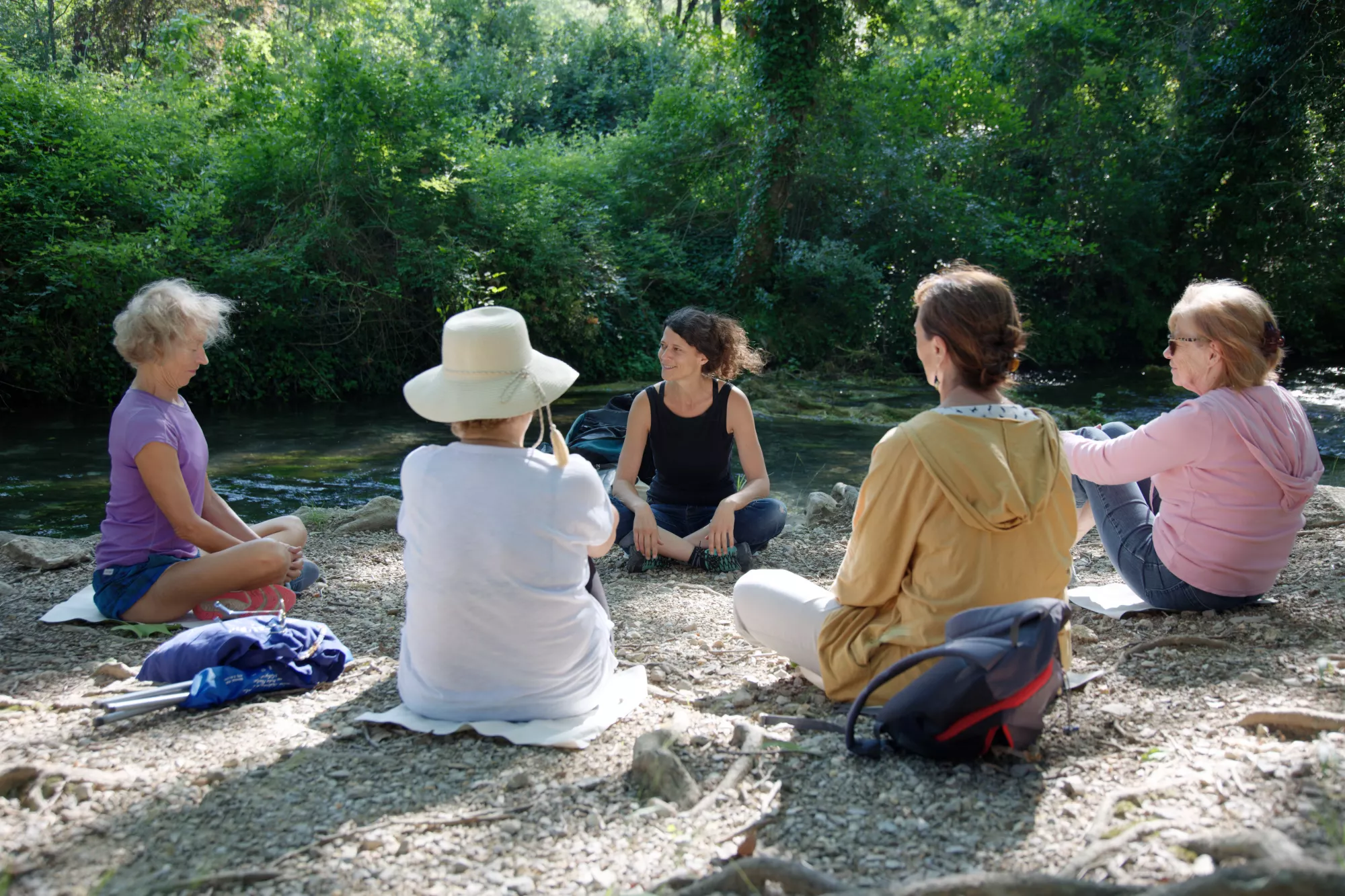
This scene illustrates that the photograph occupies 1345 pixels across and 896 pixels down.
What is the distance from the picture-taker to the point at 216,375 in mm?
12508

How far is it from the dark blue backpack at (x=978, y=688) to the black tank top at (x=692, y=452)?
2693mm

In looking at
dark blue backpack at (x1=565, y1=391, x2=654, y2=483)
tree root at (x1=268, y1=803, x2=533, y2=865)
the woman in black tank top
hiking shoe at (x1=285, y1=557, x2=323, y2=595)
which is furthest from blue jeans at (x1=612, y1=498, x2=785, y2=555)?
tree root at (x1=268, y1=803, x2=533, y2=865)

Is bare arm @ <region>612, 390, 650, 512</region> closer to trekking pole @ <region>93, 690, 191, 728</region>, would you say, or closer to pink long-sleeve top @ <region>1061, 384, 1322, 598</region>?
pink long-sleeve top @ <region>1061, 384, 1322, 598</region>

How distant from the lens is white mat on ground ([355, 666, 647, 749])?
2643 millimetres

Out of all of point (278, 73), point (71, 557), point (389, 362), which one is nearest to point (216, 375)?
point (389, 362)

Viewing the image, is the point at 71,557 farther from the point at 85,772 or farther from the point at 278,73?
the point at 278,73

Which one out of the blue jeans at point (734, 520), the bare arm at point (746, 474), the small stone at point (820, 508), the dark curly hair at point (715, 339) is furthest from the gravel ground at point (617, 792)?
the small stone at point (820, 508)

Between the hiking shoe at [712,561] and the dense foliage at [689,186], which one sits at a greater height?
the dense foliage at [689,186]

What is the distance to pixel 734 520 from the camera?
16.8ft

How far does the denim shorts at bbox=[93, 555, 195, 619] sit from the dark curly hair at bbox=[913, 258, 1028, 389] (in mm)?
3043

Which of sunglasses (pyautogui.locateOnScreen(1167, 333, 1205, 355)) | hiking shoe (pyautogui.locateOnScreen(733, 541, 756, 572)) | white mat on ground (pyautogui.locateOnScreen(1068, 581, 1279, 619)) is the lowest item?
hiking shoe (pyautogui.locateOnScreen(733, 541, 756, 572))

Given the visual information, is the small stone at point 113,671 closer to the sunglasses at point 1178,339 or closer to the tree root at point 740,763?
the tree root at point 740,763

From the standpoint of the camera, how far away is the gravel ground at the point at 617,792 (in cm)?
194

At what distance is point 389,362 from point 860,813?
40.7 feet
